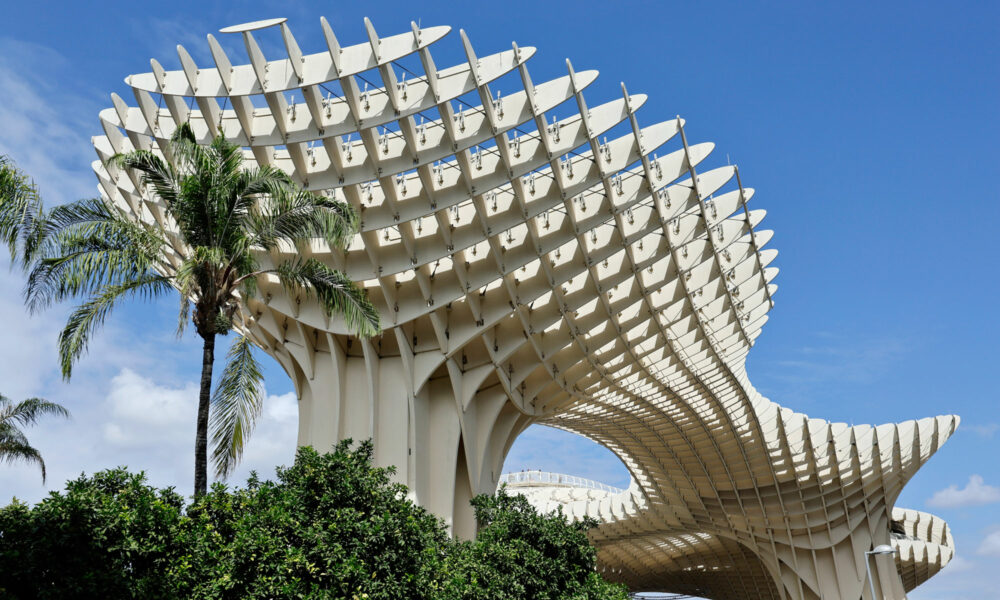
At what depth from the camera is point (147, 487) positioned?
12648mm

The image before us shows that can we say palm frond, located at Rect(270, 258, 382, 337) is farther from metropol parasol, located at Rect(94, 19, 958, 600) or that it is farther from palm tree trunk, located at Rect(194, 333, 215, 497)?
metropol parasol, located at Rect(94, 19, 958, 600)

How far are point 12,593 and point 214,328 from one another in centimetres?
591

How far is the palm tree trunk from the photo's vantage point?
49.4 ft

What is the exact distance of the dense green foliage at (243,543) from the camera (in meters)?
11.2

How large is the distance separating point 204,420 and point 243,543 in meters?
3.80

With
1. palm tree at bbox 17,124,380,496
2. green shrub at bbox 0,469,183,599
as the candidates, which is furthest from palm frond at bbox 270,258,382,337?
green shrub at bbox 0,469,183,599

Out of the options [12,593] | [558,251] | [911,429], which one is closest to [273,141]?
[558,251]

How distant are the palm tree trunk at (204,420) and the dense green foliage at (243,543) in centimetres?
105

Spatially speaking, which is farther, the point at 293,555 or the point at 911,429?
the point at 911,429

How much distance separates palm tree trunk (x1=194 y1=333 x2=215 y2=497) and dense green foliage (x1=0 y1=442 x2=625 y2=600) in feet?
3.43

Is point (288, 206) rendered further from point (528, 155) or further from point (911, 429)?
point (911, 429)

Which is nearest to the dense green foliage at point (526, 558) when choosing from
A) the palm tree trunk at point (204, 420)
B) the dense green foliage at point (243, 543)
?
the dense green foliage at point (243, 543)

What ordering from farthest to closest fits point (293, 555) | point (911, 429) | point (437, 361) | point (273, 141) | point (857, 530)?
point (857, 530), point (911, 429), point (437, 361), point (273, 141), point (293, 555)

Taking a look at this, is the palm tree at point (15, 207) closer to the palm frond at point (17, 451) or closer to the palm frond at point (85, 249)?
the palm frond at point (85, 249)
